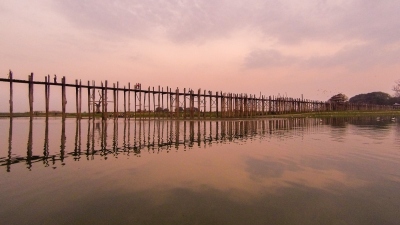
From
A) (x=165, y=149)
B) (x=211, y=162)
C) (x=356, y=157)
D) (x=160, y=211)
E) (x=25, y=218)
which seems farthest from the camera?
(x=165, y=149)

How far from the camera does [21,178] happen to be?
679 cm

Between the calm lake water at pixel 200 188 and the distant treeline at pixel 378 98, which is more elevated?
the distant treeline at pixel 378 98

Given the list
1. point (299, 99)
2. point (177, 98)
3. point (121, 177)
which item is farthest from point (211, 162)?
point (299, 99)

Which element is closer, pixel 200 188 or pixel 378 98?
pixel 200 188

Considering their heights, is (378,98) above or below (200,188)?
above

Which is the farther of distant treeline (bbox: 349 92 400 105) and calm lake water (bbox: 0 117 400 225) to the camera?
distant treeline (bbox: 349 92 400 105)

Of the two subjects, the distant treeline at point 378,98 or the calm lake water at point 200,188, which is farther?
the distant treeline at point 378,98

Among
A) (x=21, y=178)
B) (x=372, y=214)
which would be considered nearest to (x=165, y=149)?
(x=21, y=178)

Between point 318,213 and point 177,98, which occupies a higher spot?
point 177,98

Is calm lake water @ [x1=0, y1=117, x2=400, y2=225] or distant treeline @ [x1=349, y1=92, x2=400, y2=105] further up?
distant treeline @ [x1=349, y1=92, x2=400, y2=105]

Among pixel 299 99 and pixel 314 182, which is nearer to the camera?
pixel 314 182

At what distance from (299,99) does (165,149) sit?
73.6 m

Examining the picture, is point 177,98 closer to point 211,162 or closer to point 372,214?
point 211,162

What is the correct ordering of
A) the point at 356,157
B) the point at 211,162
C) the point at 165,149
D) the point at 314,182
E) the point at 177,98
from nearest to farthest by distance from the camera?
the point at 314,182 → the point at 211,162 → the point at 356,157 → the point at 165,149 → the point at 177,98
